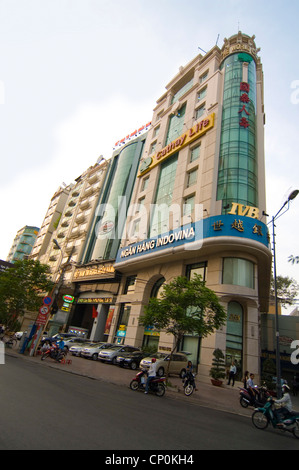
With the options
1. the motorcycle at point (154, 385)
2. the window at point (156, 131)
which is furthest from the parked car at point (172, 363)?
the window at point (156, 131)

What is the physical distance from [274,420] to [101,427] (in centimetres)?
622

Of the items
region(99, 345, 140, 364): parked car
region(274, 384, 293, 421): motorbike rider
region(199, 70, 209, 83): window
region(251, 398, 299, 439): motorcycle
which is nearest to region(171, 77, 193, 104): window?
region(199, 70, 209, 83): window

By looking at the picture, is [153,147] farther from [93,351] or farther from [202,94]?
[93,351]

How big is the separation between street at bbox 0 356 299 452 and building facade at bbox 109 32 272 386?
1300 cm

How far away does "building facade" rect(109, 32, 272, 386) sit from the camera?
2105 cm

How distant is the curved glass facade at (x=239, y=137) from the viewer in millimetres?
24562

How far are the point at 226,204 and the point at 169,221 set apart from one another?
6805mm

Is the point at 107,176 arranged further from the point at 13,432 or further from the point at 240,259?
the point at 13,432

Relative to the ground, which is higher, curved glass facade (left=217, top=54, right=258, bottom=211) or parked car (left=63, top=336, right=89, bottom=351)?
curved glass facade (left=217, top=54, right=258, bottom=211)

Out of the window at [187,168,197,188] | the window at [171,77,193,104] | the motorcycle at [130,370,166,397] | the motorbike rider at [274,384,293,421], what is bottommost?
the motorcycle at [130,370,166,397]

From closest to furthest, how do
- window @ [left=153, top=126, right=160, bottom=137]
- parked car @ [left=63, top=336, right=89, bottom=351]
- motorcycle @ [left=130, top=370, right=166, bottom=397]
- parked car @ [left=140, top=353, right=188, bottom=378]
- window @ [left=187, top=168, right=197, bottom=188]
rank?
motorcycle @ [left=130, top=370, right=166, bottom=397] < parked car @ [left=140, top=353, right=188, bottom=378] < parked car @ [left=63, top=336, right=89, bottom=351] < window @ [left=187, top=168, right=197, bottom=188] < window @ [left=153, top=126, right=160, bottom=137]

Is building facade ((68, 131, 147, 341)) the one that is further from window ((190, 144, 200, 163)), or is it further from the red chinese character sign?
the red chinese character sign

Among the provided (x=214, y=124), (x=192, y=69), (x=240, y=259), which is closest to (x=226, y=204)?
(x=240, y=259)

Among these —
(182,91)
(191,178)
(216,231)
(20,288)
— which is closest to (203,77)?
(182,91)
